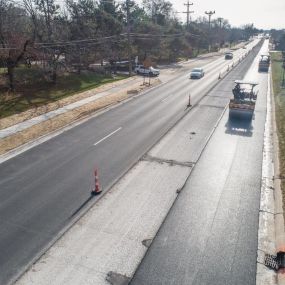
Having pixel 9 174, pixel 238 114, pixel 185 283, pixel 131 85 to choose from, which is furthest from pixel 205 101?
pixel 185 283

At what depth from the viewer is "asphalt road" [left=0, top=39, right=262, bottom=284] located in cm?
1032

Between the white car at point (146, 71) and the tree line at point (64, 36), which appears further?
the white car at point (146, 71)

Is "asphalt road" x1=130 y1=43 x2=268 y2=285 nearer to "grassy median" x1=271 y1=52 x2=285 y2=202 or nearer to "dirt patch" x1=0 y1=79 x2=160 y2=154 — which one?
"grassy median" x1=271 y1=52 x2=285 y2=202

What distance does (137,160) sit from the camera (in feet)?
54.0

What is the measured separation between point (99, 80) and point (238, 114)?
22.9 meters

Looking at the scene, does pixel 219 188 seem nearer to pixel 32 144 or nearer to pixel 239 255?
pixel 239 255

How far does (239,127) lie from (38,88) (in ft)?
70.3

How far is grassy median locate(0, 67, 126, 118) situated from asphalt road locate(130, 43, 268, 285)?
17.5 meters

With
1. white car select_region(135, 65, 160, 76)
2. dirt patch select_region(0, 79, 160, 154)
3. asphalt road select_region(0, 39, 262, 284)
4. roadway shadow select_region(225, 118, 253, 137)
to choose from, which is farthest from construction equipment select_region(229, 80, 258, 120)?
white car select_region(135, 65, 160, 76)

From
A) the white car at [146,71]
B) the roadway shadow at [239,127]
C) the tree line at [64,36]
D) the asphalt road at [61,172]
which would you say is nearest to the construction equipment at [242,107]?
the roadway shadow at [239,127]

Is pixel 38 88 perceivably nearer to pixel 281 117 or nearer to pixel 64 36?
pixel 64 36

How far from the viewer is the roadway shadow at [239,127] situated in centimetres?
2064

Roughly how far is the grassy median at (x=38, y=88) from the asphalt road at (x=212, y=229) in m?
17.5

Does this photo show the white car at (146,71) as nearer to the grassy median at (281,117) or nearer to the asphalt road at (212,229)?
the grassy median at (281,117)
